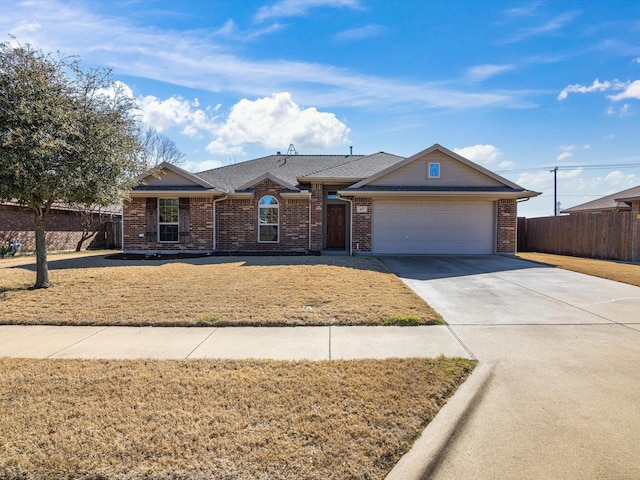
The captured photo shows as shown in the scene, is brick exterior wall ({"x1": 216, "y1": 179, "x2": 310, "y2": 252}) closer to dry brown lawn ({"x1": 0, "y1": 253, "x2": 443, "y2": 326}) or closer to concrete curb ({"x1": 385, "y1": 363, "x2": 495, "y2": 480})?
dry brown lawn ({"x1": 0, "y1": 253, "x2": 443, "y2": 326})

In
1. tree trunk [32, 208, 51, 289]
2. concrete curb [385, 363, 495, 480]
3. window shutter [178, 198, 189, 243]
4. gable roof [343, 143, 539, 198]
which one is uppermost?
gable roof [343, 143, 539, 198]

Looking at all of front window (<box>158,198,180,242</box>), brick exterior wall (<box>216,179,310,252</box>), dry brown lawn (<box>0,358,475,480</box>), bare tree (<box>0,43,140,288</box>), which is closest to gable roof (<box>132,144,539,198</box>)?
brick exterior wall (<box>216,179,310,252</box>)

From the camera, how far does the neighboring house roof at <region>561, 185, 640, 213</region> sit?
21.2 meters

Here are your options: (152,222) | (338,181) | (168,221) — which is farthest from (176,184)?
(338,181)

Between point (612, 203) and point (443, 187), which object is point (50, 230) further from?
point (612, 203)

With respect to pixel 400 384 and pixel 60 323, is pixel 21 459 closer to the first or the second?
pixel 400 384

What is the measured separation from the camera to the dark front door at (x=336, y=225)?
55.9ft

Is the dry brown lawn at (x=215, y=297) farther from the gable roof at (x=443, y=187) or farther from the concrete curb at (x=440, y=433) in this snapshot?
the gable roof at (x=443, y=187)

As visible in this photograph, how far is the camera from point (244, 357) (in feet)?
16.0

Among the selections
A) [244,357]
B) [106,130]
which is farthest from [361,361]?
[106,130]

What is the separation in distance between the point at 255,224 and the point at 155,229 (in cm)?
413

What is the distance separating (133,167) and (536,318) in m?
9.69

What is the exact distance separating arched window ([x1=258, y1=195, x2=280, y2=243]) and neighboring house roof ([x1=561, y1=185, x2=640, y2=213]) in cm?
1870

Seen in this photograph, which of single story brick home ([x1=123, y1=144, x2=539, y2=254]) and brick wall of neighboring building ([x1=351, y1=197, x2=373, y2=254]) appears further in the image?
brick wall of neighboring building ([x1=351, y1=197, x2=373, y2=254])
